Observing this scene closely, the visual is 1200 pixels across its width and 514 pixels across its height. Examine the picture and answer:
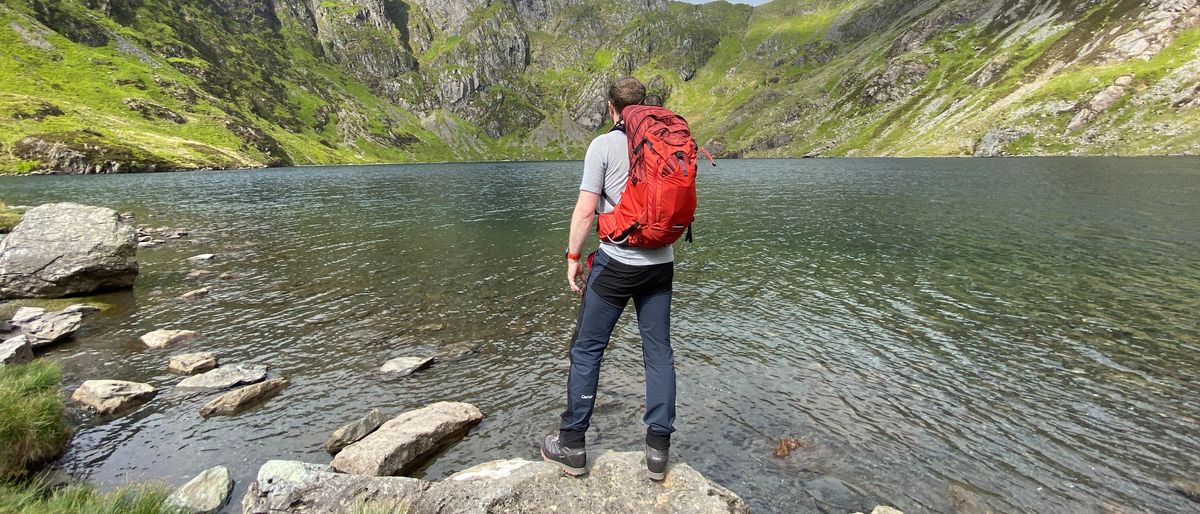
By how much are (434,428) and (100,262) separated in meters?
22.0

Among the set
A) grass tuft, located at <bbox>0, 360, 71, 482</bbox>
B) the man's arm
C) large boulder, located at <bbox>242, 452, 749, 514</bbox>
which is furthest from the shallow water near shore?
the man's arm

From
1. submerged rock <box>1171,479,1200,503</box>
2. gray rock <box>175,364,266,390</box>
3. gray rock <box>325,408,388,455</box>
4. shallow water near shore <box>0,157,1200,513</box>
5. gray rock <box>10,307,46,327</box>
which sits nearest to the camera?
submerged rock <box>1171,479,1200,503</box>

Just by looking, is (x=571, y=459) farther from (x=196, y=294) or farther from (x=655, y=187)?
(x=196, y=294)

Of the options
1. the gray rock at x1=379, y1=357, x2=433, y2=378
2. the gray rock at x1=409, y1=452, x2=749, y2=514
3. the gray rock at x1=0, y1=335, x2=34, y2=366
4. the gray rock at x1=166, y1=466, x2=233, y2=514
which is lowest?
the gray rock at x1=379, y1=357, x2=433, y2=378

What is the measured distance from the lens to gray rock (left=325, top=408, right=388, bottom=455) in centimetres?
1040

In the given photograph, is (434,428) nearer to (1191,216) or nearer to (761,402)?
(761,402)

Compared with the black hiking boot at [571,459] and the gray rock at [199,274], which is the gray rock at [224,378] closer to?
the black hiking boot at [571,459]

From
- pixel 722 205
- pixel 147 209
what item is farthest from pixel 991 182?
pixel 147 209

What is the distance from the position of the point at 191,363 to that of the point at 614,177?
14805mm

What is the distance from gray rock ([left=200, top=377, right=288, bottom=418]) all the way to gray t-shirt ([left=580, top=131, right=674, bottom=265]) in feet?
36.3

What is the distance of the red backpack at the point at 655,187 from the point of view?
6051 mm

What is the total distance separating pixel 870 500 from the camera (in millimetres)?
8828

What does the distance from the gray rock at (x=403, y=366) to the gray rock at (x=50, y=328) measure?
11.4m

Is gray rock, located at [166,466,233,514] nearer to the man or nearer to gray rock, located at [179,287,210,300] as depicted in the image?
the man
